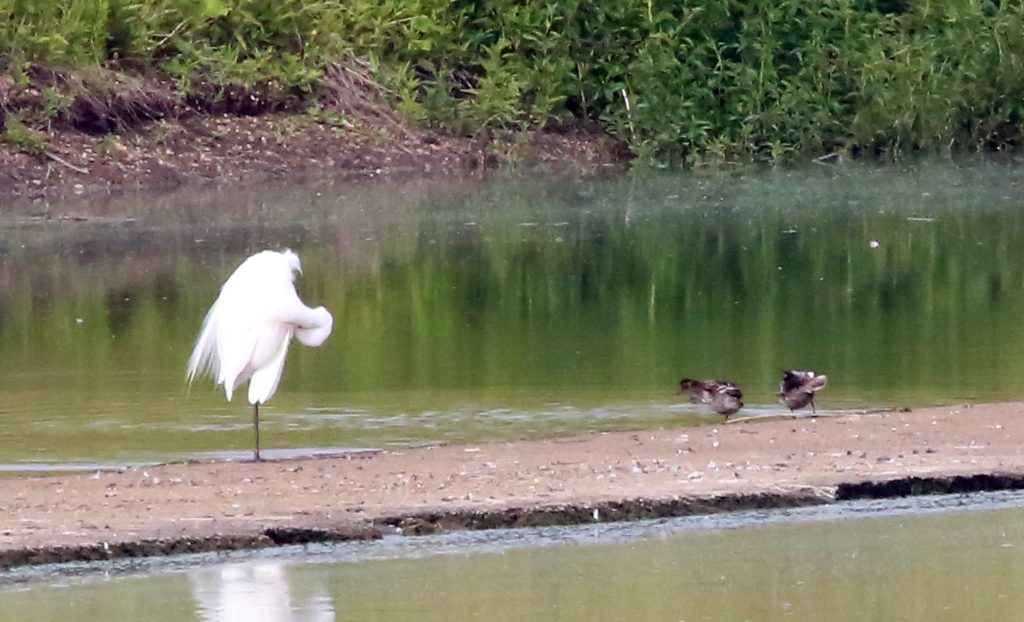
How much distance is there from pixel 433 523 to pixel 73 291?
830 centimetres

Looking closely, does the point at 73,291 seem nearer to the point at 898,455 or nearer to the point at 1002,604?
the point at 898,455

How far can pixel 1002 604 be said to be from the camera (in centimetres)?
621

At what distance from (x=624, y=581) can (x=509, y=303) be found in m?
7.61

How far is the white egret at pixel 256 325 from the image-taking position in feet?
29.6

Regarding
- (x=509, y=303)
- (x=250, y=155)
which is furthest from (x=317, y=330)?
(x=250, y=155)

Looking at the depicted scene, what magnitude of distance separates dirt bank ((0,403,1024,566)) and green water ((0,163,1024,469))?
0.87 m

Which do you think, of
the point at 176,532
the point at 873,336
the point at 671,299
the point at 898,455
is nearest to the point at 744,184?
the point at 671,299

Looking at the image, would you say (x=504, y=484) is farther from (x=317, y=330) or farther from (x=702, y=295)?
(x=702, y=295)

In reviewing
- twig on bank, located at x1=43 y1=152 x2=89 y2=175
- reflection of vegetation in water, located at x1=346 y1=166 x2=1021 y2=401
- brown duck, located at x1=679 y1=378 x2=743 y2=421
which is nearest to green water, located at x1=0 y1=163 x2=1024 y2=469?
reflection of vegetation in water, located at x1=346 y1=166 x2=1021 y2=401

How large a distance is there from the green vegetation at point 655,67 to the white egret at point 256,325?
1582 centimetres

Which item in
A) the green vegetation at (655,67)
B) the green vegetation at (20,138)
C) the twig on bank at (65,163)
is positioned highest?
the green vegetation at (655,67)

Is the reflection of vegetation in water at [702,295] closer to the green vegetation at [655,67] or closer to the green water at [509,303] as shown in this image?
the green water at [509,303]

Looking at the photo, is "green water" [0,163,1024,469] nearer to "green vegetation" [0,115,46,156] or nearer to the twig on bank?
the twig on bank

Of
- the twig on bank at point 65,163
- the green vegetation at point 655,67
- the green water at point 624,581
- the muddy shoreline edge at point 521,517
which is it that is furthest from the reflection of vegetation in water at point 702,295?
the green vegetation at point 655,67
